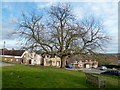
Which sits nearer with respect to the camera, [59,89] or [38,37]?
[59,89]

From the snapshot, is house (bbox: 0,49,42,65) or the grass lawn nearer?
the grass lawn

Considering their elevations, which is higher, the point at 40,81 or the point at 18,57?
the point at 18,57

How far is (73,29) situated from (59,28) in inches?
99.0

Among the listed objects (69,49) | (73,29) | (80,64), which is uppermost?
(73,29)

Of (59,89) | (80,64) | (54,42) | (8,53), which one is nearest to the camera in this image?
(59,89)

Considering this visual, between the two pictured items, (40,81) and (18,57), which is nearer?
(40,81)

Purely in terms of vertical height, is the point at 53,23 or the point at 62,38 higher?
the point at 53,23

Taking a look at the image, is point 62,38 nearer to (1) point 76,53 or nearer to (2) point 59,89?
(1) point 76,53

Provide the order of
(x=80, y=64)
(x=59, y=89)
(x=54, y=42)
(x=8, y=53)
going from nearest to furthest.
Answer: (x=59, y=89)
(x=54, y=42)
(x=8, y=53)
(x=80, y=64)

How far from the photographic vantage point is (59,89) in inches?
565

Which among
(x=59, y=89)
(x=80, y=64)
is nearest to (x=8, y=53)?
(x=80, y=64)

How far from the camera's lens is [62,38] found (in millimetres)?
40562

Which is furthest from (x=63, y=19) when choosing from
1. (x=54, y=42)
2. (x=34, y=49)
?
(x=34, y=49)

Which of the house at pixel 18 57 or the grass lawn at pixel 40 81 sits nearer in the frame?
the grass lawn at pixel 40 81
